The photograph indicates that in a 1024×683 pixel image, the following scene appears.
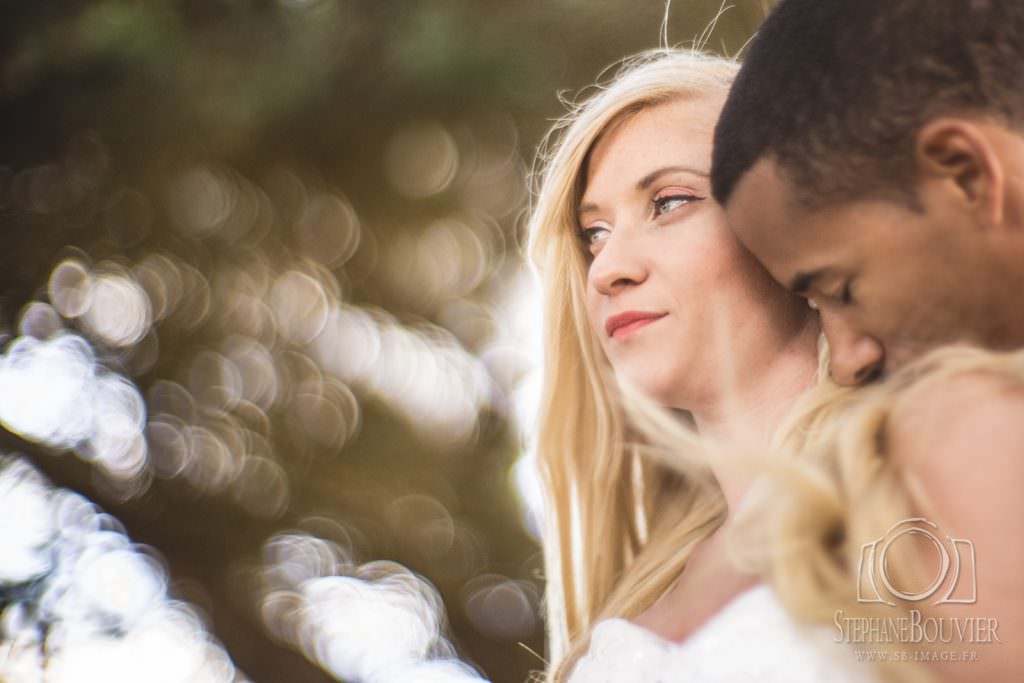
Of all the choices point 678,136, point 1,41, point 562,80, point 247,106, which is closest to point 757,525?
point 678,136

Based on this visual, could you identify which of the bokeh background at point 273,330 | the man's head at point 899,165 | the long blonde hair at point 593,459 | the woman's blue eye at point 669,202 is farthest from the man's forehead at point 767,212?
the bokeh background at point 273,330

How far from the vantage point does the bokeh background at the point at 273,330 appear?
5.03ft

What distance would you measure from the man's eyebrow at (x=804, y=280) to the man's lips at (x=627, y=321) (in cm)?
14

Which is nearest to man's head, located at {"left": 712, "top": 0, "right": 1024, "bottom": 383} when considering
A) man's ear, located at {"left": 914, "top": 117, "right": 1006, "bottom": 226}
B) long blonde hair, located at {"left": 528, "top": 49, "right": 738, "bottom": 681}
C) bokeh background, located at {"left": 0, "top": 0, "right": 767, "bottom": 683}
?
man's ear, located at {"left": 914, "top": 117, "right": 1006, "bottom": 226}

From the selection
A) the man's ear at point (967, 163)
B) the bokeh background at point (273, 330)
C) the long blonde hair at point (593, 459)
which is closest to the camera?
the man's ear at point (967, 163)

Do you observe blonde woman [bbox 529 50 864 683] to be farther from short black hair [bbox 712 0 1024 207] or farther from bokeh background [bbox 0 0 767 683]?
bokeh background [bbox 0 0 767 683]

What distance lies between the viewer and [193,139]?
170cm

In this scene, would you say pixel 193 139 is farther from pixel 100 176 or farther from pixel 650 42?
pixel 650 42

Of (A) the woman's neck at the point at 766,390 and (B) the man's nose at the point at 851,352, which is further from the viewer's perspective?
(A) the woman's neck at the point at 766,390

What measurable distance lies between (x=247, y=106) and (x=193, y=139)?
0.40 feet

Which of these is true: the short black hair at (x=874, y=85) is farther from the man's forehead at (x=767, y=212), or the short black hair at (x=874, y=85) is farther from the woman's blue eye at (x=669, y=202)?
the woman's blue eye at (x=669, y=202)

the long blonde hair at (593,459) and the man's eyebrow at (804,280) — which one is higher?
the man's eyebrow at (804,280)

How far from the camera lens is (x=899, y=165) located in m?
0.63

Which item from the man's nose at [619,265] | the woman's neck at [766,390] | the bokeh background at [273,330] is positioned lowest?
the bokeh background at [273,330]
